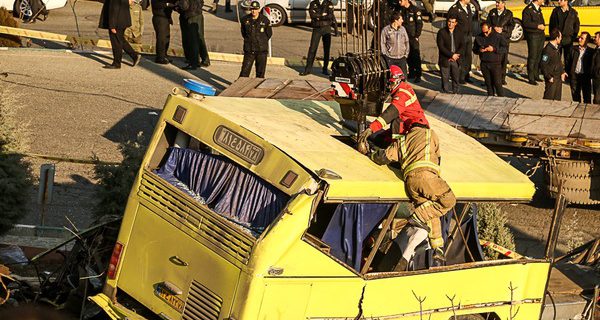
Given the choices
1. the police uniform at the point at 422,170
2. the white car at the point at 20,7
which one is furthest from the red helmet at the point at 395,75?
the white car at the point at 20,7

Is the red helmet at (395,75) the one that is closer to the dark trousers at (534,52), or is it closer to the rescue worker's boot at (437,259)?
the rescue worker's boot at (437,259)

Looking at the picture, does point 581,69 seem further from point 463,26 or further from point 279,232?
point 279,232

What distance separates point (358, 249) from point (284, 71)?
52.8ft

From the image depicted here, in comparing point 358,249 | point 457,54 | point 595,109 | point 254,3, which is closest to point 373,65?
point 358,249

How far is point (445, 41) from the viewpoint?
22.2m

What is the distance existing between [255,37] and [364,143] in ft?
41.3

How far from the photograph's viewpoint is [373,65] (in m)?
9.84

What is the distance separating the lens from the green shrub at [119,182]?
465 inches

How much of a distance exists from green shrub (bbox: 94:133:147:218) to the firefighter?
11.9 feet

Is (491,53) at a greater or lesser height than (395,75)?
lesser

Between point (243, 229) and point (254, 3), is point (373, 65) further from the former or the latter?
point (254, 3)

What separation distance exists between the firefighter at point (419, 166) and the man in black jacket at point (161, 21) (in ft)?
46.9

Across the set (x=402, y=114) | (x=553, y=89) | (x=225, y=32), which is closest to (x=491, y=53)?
(x=553, y=89)

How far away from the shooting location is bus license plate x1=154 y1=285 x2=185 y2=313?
8250mm
